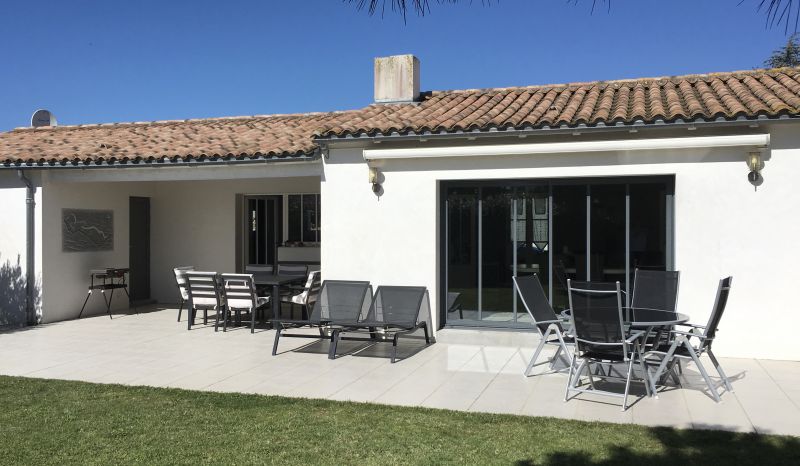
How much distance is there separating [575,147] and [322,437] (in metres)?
5.50

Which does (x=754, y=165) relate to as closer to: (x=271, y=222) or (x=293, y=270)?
(x=293, y=270)

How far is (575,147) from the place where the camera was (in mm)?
9133

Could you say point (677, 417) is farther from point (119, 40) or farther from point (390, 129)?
point (119, 40)

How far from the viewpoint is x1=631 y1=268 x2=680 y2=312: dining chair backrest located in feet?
27.2

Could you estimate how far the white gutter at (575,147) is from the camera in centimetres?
849

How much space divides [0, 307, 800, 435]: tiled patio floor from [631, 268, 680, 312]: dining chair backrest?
0.91 metres

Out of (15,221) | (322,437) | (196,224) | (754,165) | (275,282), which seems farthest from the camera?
(196,224)

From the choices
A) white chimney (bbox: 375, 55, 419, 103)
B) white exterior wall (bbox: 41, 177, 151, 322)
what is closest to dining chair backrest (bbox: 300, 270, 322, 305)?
white chimney (bbox: 375, 55, 419, 103)

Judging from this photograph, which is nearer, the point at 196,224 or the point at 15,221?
the point at 15,221

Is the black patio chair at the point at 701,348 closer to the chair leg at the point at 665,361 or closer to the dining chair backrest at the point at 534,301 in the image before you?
the chair leg at the point at 665,361

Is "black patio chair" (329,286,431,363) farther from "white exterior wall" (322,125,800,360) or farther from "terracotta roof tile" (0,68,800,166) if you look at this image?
"terracotta roof tile" (0,68,800,166)

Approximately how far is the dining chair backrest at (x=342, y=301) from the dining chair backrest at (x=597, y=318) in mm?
3760

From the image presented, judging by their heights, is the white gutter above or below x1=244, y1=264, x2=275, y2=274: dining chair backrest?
above

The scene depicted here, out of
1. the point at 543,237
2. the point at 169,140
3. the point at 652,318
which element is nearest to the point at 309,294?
the point at 543,237
